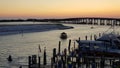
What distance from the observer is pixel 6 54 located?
44.1m

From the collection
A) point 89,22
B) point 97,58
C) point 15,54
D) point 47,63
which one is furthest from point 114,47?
point 89,22

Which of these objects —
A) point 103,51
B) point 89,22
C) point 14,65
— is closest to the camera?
point 14,65

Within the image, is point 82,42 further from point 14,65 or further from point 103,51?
point 14,65

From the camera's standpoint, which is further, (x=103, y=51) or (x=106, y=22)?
(x=106, y=22)

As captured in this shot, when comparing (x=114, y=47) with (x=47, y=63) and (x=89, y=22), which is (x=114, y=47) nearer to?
(x=47, y=63)

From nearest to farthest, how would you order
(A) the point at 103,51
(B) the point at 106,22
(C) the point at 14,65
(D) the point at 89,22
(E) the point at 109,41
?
(C) the point at 14,65 < (A) the point at 103,51 < (E) the point at 109,41 < (B) the point at 106,22 < (D) the point at 89,22

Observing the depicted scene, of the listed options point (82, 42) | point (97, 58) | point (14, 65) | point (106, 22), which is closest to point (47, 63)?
point (14, 65)

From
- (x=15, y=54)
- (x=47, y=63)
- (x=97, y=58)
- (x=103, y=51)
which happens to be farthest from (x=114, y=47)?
(x=15, y=54)

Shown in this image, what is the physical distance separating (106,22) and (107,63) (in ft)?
486

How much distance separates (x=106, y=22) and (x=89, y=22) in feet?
53.1

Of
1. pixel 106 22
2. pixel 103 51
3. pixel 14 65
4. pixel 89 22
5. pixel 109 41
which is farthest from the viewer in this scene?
pixel 89 22

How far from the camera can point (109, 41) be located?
4388 cm

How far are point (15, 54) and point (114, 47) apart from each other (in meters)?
15.0

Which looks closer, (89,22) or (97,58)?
(97,58)
